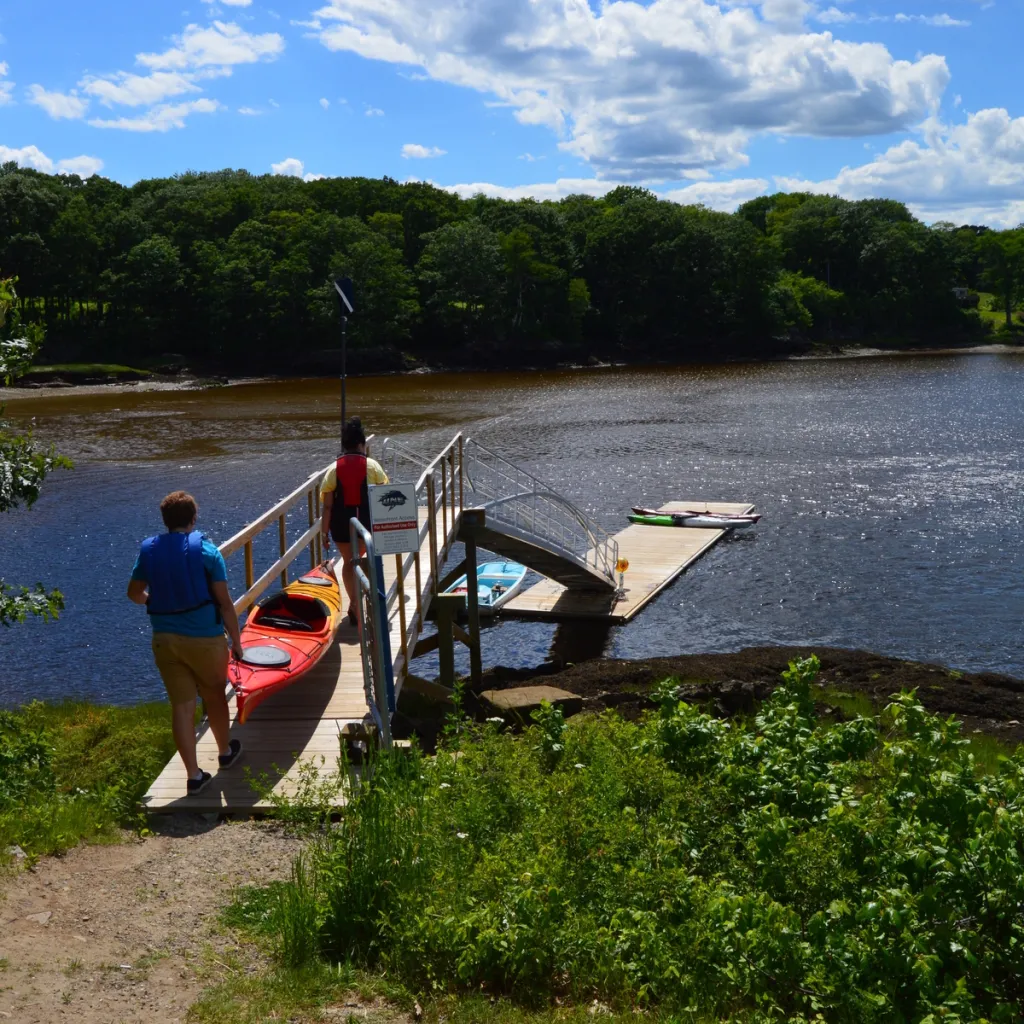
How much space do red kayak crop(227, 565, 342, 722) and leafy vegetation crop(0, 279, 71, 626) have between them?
63.9 inches

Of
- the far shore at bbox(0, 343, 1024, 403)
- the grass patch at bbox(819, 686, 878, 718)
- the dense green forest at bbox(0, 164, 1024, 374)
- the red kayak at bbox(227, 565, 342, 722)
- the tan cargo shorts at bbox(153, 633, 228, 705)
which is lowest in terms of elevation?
the grass patch at bbox(819, 686, 878, 718)

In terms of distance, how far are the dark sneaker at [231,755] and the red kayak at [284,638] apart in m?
0.34

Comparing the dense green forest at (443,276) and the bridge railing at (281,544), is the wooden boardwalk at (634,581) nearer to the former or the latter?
the bridge railing at (281,544)

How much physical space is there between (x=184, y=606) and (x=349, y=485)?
353 cm

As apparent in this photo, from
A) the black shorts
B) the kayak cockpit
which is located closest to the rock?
the kayak cockpit

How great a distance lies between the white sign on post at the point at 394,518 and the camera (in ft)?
27.7

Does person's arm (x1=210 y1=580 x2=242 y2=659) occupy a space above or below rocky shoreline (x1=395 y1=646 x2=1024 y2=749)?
above

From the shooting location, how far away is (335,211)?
4245 inches

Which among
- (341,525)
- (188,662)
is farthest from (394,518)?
(341,525)

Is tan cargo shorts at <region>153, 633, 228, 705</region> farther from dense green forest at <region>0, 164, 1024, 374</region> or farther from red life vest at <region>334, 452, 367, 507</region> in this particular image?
dense green forest at <region>0, 164, 1024, 374</region>

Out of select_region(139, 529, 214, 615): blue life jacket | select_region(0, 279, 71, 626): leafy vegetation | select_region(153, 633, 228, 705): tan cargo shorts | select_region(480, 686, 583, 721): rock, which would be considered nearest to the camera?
select_region(139, 529, 214, 615): blue life jacket

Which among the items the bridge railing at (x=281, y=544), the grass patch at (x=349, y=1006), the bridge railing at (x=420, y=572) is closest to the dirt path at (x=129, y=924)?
the grass patch at (x=349, y=1006)

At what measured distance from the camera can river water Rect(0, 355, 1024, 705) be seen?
799 inches

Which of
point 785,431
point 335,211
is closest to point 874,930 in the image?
point 785,431
